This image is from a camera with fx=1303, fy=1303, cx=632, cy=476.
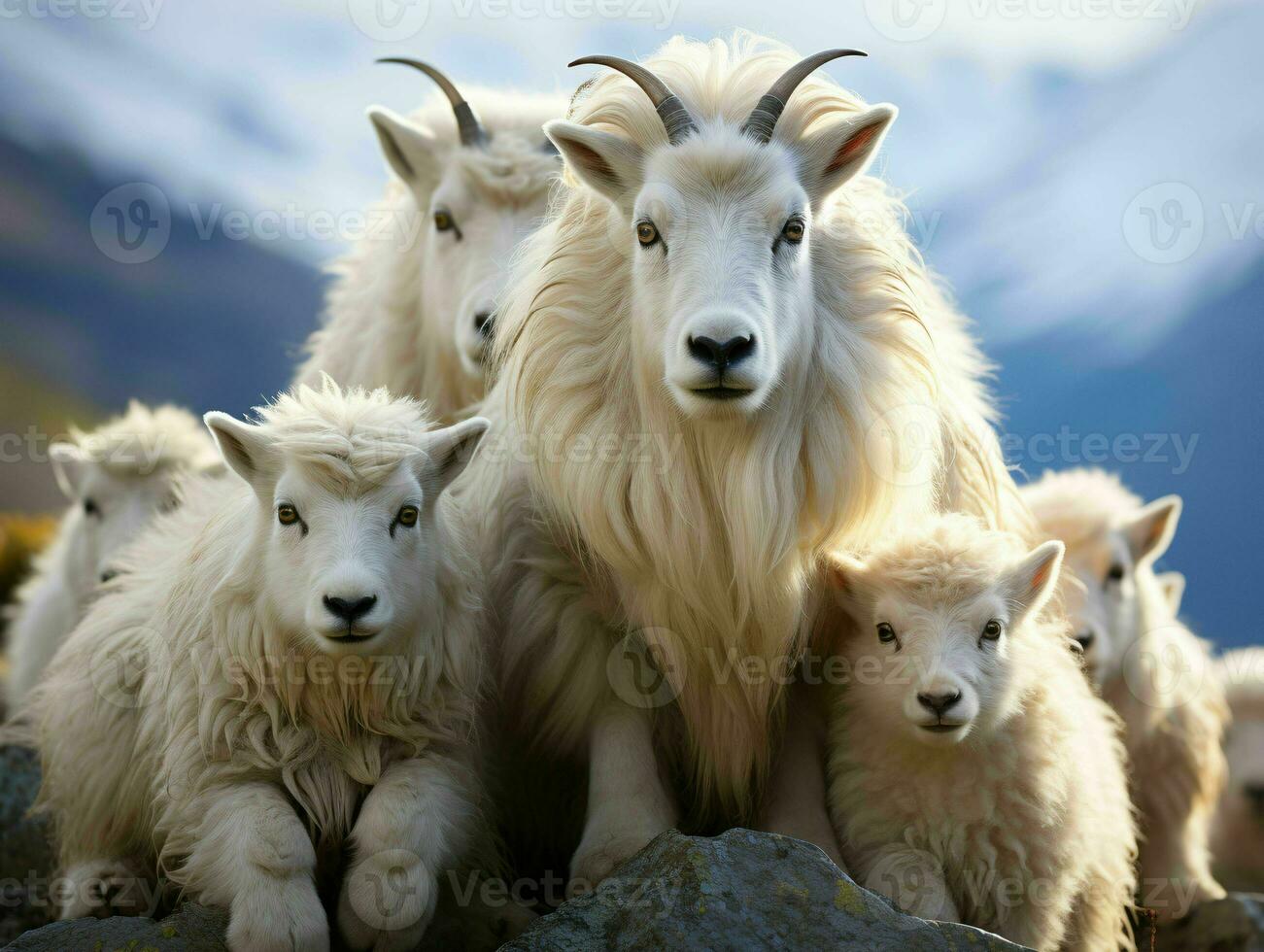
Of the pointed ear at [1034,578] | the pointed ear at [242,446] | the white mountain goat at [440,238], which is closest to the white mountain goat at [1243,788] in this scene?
the pointed ear at [1034,578]

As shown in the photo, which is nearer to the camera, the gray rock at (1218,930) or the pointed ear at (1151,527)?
the gray rock at (1218,930)

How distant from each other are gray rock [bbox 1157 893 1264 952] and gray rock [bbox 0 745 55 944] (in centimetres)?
481

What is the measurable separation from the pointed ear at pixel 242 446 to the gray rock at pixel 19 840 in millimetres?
2921

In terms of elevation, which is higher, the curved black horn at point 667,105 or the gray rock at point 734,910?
the curved black horn at point 667,105

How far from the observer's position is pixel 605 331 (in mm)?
4355

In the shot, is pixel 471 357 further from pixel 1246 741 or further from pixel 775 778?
pixel 1246 741

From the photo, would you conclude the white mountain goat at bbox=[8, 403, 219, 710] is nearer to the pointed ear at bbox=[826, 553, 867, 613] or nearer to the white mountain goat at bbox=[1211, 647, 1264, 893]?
the pointed ear at bbox=[826, 553, 867, 613]

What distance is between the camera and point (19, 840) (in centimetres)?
610

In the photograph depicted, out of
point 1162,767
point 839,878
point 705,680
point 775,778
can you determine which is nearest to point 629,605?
point 705,680

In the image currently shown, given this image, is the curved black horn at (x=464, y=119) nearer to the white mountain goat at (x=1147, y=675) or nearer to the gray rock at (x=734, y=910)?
the white mountain goat at (x=1147, y=675)

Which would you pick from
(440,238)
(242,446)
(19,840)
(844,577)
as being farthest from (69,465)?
(844,577)

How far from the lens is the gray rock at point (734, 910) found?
11.6ft

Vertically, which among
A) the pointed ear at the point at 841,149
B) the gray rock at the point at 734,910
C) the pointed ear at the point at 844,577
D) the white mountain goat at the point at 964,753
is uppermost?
the pointed ear at the point at 841,149
